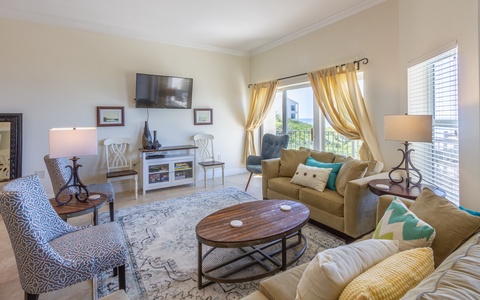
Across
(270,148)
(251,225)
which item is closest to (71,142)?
(251,225)

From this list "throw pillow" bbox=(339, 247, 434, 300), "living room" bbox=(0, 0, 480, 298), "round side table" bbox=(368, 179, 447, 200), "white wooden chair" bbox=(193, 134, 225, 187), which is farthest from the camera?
"white wooden chair" bbox=(193, 134, 225, 187)

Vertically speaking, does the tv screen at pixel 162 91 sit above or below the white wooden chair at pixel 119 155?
above

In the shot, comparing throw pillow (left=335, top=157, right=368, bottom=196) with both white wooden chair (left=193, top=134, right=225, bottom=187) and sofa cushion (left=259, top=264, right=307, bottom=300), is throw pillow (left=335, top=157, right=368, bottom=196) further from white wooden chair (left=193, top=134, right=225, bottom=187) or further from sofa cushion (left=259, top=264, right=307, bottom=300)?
white wooden chair (left=193, top=134, right=225, bottom=187)

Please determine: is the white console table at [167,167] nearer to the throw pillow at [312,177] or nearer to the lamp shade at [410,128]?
the throw pillow at [312,177]

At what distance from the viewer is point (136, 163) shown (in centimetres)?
473

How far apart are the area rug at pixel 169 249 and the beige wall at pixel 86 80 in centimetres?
171

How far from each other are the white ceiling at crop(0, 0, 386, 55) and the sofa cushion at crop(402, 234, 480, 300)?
3609 millimetres

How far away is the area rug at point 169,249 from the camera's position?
1854 mm

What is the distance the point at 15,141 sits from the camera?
3.66 meters

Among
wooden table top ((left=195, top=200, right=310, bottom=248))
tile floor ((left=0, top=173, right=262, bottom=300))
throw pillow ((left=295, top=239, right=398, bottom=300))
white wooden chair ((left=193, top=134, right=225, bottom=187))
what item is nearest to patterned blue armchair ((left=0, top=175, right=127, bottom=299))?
tile floor ((left=0, top=173, right=262, bottom=300))

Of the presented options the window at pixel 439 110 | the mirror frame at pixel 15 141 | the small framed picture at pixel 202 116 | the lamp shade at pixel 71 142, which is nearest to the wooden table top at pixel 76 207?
the lamp shade at pixel 71 142

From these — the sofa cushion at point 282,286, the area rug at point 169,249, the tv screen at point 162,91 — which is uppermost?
the tv screen at point 162,91

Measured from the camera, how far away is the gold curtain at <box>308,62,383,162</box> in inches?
139

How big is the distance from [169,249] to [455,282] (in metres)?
2.30
